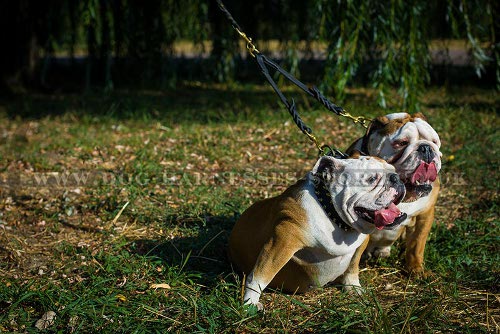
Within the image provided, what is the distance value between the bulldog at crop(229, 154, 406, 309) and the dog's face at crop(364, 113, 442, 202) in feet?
0.69

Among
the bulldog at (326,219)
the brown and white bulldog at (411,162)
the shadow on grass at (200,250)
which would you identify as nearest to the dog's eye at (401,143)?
the brown and white bulldog at (411,162)

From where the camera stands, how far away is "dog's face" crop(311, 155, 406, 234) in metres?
2.50

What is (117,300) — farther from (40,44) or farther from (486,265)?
(40,44)

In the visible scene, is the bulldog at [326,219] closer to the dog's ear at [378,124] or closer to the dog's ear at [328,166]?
the dog's ear at [328,166]

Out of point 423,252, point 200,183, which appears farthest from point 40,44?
point 423,252

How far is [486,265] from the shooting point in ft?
10.9

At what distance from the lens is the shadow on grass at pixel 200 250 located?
329 centimetres

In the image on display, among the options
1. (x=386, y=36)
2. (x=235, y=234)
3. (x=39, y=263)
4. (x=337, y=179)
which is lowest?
(x=39, y=263)

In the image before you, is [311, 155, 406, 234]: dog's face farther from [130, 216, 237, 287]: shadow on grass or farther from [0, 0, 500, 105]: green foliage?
[0, 0, 500, 105]: green foliage

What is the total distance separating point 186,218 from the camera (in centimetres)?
393

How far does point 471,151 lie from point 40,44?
554 cm

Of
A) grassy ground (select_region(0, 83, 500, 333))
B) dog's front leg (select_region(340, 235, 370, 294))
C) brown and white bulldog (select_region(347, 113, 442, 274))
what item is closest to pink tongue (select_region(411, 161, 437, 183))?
brown and white bulldog (select_region(347, 113, 442, 274))

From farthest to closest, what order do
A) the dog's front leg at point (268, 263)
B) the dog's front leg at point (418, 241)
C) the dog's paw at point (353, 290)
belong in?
the dog's front leg at point (418, 241) → the dog's paw at point (353, 290) → the dog's front leg at point (268, 263)

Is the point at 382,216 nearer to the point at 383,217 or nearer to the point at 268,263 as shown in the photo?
the point at 383,217
